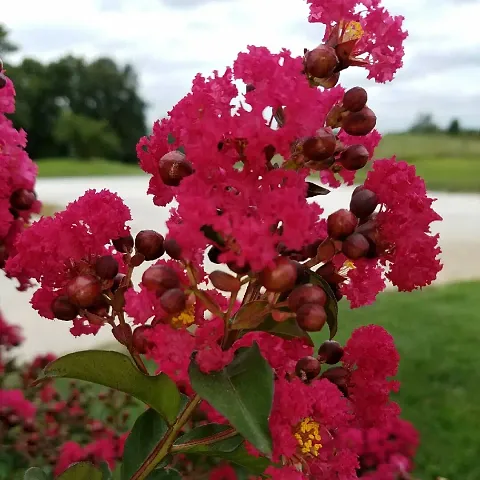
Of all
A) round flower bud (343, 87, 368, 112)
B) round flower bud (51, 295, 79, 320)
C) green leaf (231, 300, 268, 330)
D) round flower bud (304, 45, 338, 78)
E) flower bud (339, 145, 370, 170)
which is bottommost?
round flower bud (51, 295, 79, 320)

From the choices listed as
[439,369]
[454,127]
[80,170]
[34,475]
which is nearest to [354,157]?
[34,475]

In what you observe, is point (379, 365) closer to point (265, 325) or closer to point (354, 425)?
point (354, 425)

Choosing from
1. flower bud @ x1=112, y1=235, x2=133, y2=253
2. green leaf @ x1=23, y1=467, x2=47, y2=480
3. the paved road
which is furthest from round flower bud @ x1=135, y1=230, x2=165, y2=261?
the paved road

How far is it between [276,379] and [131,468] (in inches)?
8.7

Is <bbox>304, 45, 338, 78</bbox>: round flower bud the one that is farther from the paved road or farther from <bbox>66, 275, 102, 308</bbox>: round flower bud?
the paved road

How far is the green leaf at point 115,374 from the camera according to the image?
1.91 ft

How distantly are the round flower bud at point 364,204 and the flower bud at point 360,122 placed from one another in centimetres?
Answer: 6

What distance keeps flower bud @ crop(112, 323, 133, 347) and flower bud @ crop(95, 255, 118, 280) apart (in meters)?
0.05

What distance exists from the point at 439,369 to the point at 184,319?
2.70 metres

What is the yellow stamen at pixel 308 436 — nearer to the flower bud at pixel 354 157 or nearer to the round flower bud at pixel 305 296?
the round flower bud at pixel 305 296

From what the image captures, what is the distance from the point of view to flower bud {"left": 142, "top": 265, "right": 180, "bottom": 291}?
0.57 metres

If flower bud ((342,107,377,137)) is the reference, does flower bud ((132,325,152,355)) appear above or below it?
below

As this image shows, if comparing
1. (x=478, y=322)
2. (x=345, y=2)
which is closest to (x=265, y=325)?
(x=345, y=2)

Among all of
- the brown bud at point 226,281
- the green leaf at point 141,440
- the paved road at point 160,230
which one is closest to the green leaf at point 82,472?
the green leaf at point 141,440
